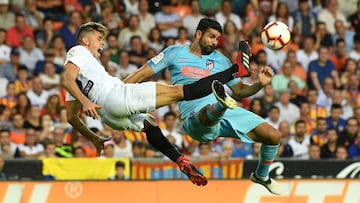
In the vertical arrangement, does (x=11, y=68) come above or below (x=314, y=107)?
above

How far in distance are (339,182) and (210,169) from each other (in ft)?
6.96

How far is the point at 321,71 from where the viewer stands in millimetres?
19875

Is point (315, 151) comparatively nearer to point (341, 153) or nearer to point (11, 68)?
point (341, 153)

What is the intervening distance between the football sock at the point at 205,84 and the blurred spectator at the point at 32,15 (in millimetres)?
7832

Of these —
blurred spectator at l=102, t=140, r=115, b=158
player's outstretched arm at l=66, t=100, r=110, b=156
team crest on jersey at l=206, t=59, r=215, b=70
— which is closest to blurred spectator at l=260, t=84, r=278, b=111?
blurred spectator at l=102, t=140, r=115, b=158

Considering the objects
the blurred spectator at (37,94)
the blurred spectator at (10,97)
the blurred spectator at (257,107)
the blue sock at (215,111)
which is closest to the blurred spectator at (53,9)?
the blurred spectator at (37,94)

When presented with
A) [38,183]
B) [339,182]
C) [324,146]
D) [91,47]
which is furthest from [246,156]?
[91,47]

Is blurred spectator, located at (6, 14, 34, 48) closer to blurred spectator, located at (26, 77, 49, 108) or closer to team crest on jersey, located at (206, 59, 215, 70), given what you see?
blurred spectator, located at (26, 77, 49, 108)

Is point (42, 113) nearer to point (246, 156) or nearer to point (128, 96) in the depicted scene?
point (246, 156)

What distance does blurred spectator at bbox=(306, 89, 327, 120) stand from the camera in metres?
19.0

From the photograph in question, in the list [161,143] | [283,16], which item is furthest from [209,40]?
[283,16]

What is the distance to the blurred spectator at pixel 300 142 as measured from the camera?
17.9 metres

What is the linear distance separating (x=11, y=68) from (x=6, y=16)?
128 cm

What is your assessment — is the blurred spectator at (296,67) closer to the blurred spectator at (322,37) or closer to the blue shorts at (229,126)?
the blurred spectator at (322,37)
